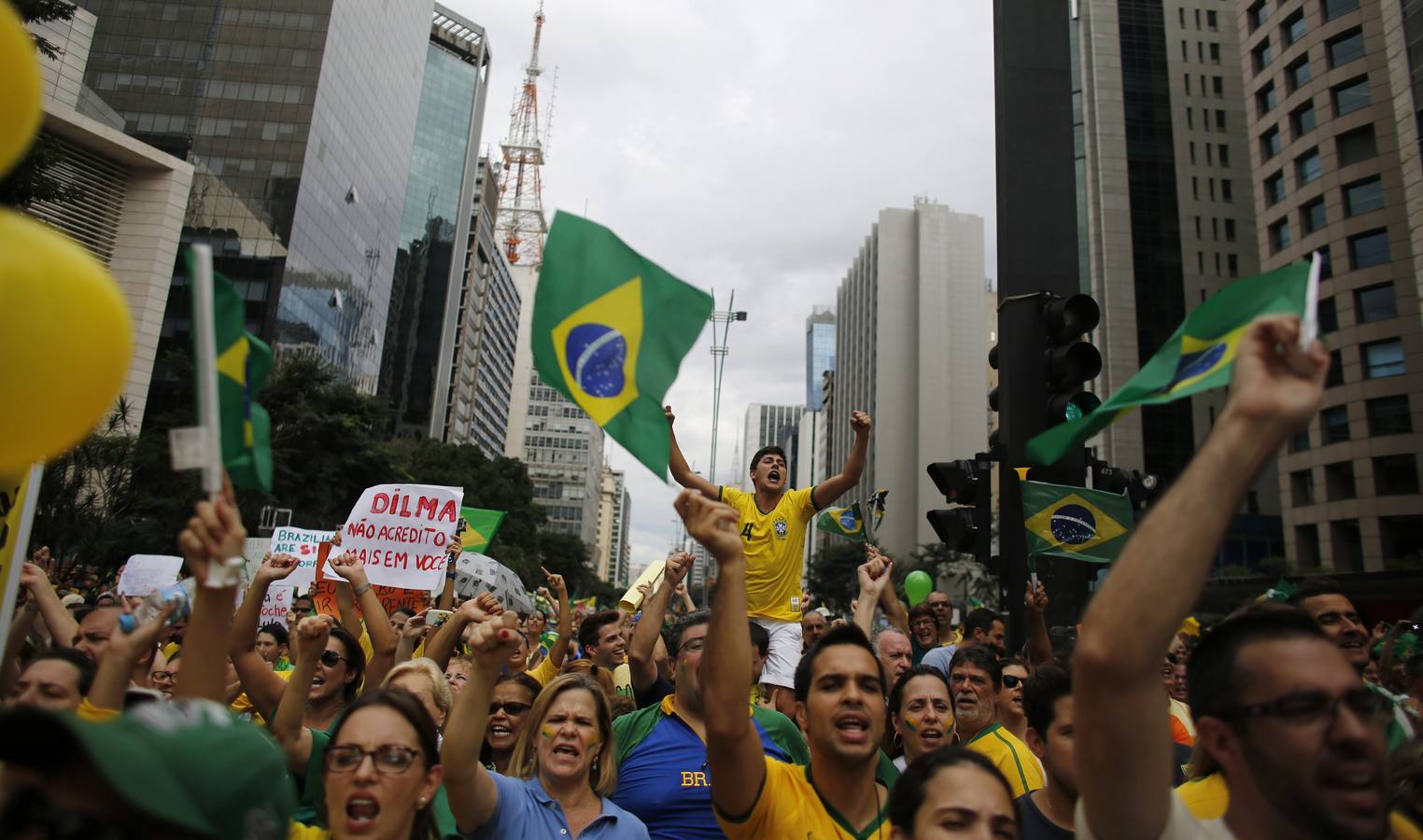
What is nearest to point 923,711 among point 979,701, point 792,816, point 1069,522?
point 979,701

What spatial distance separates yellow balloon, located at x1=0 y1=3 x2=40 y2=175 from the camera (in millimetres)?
1567

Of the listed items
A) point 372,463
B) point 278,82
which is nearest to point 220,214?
point 278,82

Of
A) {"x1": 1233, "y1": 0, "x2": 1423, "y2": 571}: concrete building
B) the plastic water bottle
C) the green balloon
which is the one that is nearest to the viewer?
the plastic water bottle

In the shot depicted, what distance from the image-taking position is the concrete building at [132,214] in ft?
121

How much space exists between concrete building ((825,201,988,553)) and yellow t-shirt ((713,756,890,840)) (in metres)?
91.8

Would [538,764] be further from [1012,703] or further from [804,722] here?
[1012,703]

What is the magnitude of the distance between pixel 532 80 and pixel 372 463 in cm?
11542

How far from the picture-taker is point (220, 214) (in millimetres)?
52500

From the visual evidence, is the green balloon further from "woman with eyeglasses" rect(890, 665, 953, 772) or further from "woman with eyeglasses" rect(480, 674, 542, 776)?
"woman with eyeglasses" rect(480, 674, 542, 776)

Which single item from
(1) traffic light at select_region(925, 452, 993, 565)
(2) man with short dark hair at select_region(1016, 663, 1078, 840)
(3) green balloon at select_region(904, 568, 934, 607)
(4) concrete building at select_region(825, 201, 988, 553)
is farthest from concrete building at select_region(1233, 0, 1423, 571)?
(4) concrete building at select_region(825, 201, 988, 553)

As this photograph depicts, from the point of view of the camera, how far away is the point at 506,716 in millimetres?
4570

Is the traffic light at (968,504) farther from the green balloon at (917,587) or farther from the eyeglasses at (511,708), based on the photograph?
the green balloon at (917,587)

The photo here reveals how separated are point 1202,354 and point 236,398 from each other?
85.4 inches

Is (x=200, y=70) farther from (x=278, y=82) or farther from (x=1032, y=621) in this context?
(x=1032, y=621)
